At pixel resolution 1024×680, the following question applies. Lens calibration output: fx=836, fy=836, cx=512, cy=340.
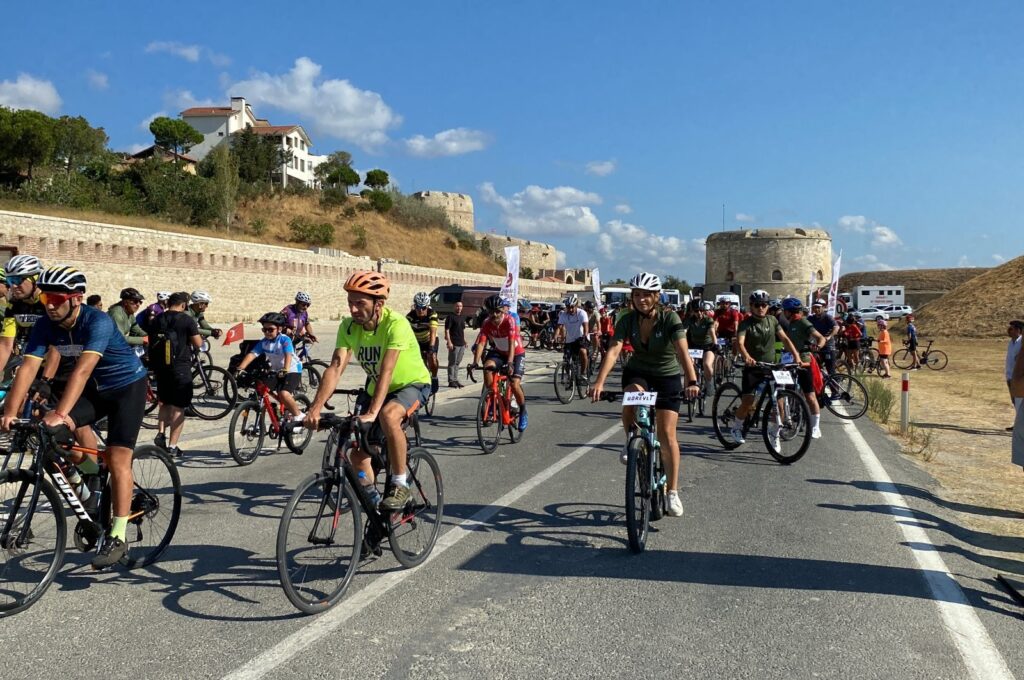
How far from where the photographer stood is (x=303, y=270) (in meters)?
48.2

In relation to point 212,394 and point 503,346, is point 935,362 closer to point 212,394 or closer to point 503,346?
point 503,346

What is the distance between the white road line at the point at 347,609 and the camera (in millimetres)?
3637

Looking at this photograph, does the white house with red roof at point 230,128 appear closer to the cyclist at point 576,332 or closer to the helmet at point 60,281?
the cyclist at point 576,332

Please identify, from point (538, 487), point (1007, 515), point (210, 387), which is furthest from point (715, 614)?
point (210, 387)

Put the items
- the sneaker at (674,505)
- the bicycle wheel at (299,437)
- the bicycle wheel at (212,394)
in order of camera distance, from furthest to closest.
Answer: the bicycle wheel at (212,394), the bicycle wheel at (299,437), the sneaker at (674,505)

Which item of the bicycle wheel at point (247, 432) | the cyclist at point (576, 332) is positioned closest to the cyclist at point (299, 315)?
the bicycle wheel at point (247, 432)

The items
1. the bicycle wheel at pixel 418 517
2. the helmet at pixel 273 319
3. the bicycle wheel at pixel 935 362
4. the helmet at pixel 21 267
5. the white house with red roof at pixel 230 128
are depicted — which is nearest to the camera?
the bicycle wheel at pixel 418 517

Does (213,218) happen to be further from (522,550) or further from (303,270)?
(522,550)

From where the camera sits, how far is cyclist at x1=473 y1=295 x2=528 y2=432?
998cm

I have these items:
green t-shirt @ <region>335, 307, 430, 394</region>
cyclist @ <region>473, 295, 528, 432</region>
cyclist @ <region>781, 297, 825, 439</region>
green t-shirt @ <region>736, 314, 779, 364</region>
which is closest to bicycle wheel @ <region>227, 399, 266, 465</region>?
cyclist @ <region>473, 295, 528, 432</region>

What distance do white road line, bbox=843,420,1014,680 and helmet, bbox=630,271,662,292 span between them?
255cm

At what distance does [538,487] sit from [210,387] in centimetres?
682

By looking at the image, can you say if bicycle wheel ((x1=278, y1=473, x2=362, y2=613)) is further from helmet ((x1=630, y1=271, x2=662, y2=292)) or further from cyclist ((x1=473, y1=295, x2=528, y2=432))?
cyclist ((x1=473, y1=295, x2=528, y2=432))

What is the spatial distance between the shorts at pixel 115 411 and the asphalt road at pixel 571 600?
839 mm
